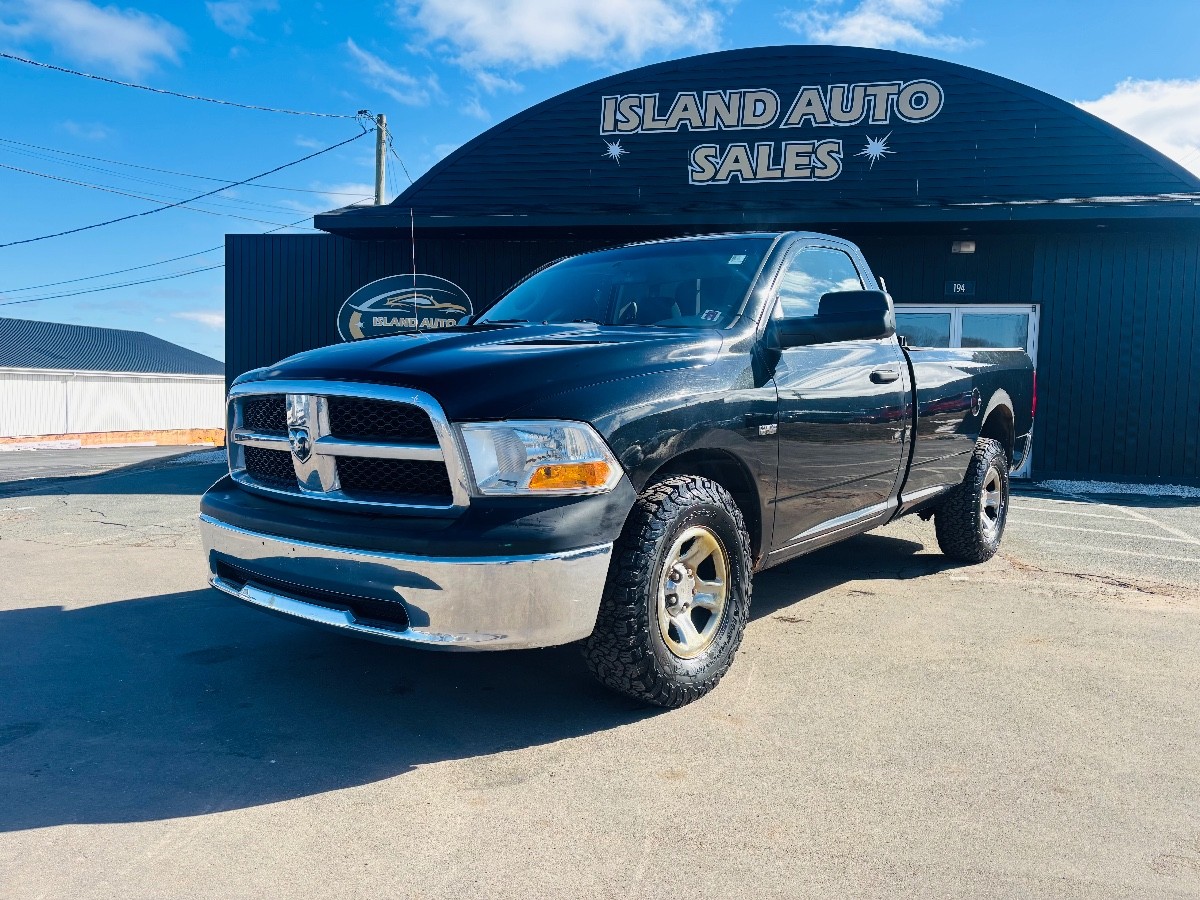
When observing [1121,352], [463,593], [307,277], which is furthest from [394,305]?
[463,593]

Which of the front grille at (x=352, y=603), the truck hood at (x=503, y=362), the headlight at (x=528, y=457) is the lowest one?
the front grille at (x=352, y=603)

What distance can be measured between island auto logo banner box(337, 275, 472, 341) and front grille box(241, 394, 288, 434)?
990 cm

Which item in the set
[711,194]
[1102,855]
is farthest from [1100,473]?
[1102,855]

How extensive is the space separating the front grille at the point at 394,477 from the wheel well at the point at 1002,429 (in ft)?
14.5

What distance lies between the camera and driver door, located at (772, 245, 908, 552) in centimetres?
369

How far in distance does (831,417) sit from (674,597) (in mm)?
1257

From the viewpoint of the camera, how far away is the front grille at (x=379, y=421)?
2781mm

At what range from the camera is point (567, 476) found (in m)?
2.74

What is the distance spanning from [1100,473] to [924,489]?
8.16 meters

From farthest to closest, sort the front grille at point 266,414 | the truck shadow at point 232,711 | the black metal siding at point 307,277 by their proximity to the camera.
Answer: the black metal siding at point 307,277 < the front grille at point 266,414 < the truck shadow at point 232,711

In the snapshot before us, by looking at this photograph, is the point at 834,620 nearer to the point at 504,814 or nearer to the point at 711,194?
the point at 504,814

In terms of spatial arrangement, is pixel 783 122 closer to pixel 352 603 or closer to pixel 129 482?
pixel 129 482

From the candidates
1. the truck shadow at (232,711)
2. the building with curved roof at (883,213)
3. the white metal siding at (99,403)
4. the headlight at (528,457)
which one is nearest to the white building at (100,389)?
the white metal siding at (99,403)

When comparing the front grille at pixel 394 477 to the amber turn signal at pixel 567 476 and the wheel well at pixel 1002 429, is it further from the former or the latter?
the wheel well at pixel 1002 429
